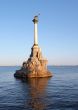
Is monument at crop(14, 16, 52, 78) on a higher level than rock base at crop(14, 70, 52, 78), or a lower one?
higher

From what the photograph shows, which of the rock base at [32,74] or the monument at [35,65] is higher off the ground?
the monument at [35,65]

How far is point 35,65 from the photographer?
393 feet

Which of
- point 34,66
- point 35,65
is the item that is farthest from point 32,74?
point 35,65

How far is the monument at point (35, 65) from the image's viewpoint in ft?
385

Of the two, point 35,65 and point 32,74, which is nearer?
point 32,74

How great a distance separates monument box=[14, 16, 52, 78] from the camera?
117500 mm

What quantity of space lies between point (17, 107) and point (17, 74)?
80700 mm

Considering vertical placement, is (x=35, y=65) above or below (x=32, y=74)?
above

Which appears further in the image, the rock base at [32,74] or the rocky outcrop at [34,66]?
the rocky outcrop at [34,66]

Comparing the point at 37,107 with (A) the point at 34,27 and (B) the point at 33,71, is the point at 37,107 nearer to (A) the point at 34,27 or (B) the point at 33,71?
(B) the point at 33,71

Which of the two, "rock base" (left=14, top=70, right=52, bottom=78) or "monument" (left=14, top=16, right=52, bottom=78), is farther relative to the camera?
"monument" (left=14, top=16, right=52, bottom=78)

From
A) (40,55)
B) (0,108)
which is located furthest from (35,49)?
(0,108)

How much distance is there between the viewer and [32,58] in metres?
124

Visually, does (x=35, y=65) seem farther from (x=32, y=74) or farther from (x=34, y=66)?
(x=32, y=74)
